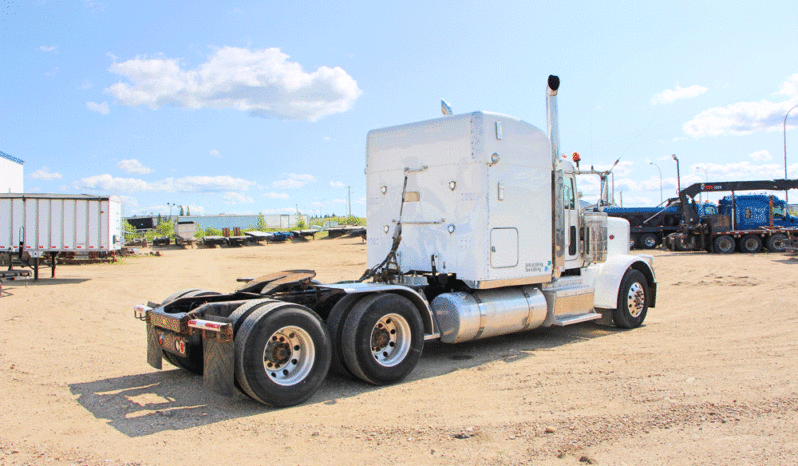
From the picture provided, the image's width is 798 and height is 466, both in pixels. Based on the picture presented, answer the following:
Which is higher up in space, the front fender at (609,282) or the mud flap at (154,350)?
the front fender at (609,282)

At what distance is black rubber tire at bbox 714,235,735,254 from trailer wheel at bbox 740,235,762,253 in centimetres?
63

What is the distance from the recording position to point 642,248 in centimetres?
3684

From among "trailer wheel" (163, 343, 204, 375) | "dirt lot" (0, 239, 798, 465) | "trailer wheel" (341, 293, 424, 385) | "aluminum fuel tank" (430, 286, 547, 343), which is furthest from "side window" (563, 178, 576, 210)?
"trailer wheel" (163, 343, 204, 375)

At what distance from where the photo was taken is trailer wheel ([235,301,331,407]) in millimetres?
5402

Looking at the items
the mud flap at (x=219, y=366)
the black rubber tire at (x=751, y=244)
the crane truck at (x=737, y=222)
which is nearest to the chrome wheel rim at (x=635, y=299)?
the mud flap at (x=219, y=366)

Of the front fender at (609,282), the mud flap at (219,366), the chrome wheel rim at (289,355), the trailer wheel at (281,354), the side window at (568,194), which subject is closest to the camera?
the mud flap at (219,366)

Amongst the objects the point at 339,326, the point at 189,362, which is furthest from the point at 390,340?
the point at 189,362

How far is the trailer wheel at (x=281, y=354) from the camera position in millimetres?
5402

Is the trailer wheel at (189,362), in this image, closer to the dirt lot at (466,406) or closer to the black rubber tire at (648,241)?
the dirt lot at (466,406)

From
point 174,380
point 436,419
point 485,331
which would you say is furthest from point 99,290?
point 436,419

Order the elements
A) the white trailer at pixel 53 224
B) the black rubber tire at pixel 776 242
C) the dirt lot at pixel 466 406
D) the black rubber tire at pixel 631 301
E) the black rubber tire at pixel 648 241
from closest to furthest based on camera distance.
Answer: the dirt lot at pixel 466 406
the black rubber tire at pixel 631 301
the white trailer at pixel 53 224
the black rubber tire at pixel 776 242
the black rubber tire at pixel 648 241

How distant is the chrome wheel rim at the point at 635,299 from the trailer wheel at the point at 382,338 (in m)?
4.83

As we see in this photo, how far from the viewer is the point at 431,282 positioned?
8.20 meters

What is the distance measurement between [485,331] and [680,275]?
14.5 m
